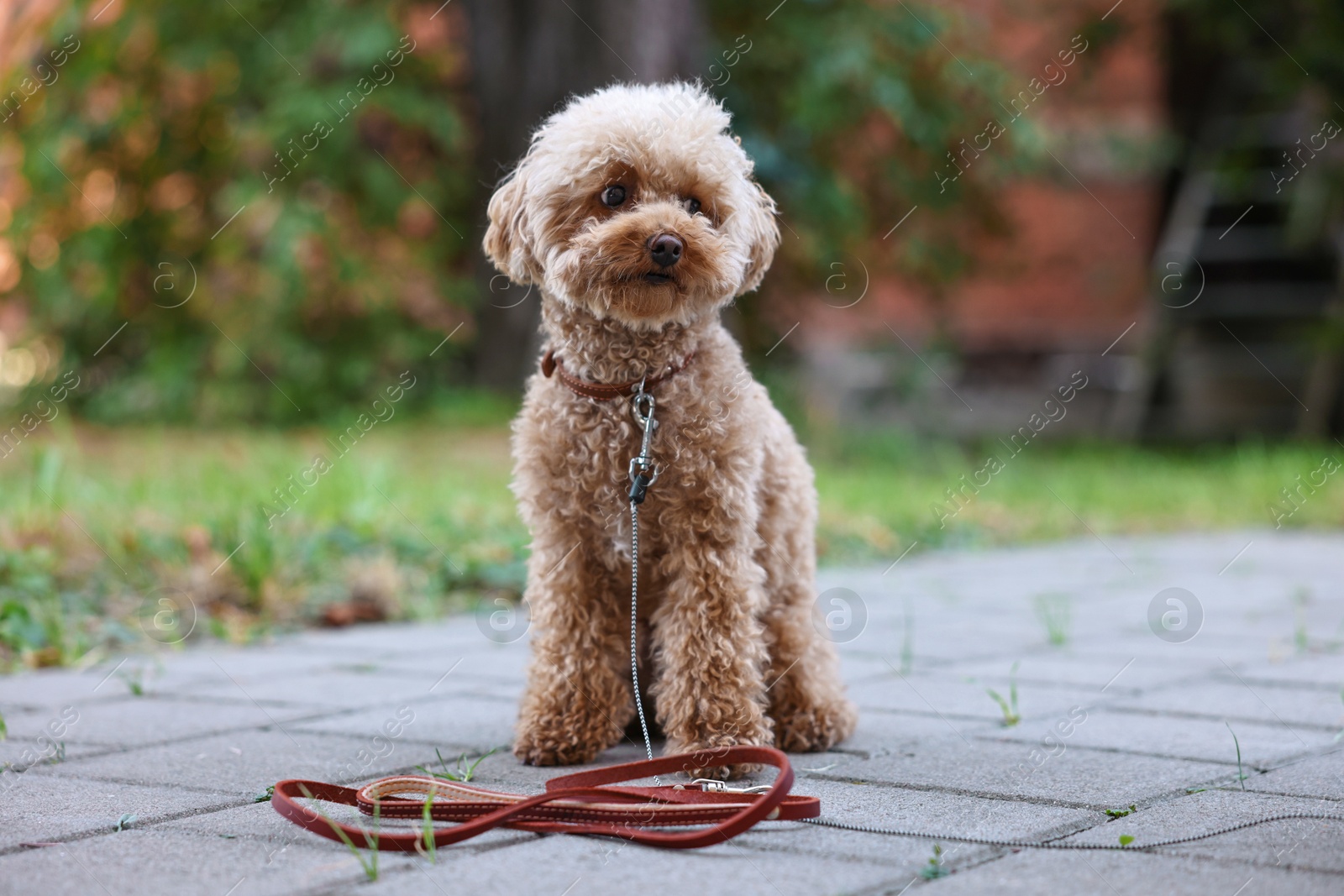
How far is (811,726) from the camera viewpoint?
3.10 m

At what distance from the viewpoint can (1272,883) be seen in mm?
2029

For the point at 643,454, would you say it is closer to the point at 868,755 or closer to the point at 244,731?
the point at 868,755

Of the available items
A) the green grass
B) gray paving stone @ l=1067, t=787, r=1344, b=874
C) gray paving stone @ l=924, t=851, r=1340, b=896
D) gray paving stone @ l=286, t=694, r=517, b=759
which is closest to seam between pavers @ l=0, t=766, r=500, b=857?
gray paving stone @ l=286, t=694, r=517, b=759

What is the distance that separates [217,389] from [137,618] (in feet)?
17.7

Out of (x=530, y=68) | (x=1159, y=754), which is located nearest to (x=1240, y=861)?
(x=1159, y=754)

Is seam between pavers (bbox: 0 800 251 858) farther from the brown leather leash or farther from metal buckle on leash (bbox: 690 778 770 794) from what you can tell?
metal buckle on leash (bbox: 690 778 770 794)

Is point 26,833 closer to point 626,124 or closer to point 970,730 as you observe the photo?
point 626,124

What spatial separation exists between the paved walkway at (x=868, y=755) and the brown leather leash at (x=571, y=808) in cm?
3

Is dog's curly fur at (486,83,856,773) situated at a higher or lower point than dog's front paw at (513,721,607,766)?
higher

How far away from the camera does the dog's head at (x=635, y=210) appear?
2.81 meters

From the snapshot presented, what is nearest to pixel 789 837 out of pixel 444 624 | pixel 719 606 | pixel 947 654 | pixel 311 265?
pixel 719 606

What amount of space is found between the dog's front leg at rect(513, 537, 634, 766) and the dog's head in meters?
0.56

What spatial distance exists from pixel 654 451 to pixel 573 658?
496 mm

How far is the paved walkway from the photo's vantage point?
2133 mm
